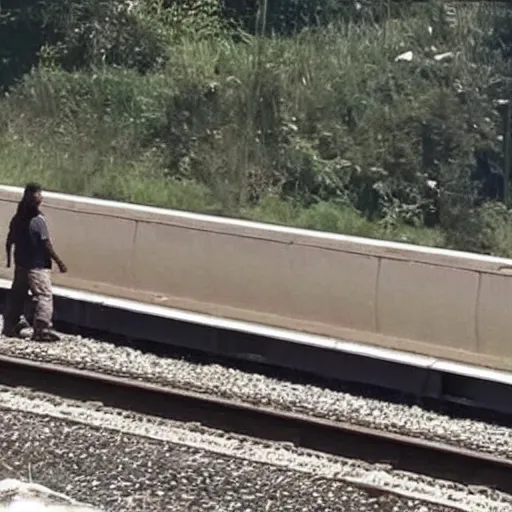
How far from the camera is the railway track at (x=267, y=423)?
10.7 m

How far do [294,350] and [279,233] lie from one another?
1361 mm

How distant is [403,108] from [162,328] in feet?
15.0

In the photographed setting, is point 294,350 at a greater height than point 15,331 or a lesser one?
greater

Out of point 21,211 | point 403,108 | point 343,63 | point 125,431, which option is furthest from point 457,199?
point 125,431

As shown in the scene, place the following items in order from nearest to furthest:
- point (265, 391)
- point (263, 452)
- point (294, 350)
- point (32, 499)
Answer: point (32, 499) → point (263, 452) → point (265, 391) → point (294, 350)

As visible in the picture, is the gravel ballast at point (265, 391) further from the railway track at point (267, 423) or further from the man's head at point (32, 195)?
the man's head at point (32, 195)

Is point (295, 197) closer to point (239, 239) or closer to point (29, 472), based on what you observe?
point (239, 239)

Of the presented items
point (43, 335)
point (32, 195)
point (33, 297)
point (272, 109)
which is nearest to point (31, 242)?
point (32, 195)

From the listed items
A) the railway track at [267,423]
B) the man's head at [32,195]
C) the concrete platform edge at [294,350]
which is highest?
the man's head at [32,195]

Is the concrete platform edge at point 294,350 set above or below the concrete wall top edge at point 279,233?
below

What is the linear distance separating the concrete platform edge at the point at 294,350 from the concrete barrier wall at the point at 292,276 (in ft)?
1.18

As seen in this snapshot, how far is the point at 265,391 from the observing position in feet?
41.1

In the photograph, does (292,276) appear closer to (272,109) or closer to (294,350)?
(294,350)

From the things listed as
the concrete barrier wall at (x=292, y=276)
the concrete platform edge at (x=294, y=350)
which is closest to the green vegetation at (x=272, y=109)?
the concrete barrier wall at (x=292, y=276)
